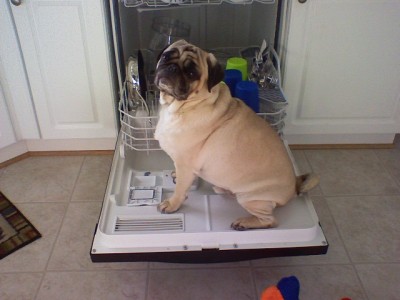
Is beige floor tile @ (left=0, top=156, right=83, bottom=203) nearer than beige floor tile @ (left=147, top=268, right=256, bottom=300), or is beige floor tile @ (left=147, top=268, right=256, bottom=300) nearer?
beige floor tile @ (left=147, top=268, right=256, bottom=300)

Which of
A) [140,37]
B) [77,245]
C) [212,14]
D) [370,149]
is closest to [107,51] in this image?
[140,37]

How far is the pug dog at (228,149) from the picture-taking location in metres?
1.15

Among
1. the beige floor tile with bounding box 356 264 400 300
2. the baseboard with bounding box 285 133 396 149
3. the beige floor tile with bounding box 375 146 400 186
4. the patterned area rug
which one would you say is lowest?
the beige floor tile with bounding box 356 264 400 300

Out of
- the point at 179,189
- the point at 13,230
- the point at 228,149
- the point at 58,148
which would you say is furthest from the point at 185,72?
the point at 58,148

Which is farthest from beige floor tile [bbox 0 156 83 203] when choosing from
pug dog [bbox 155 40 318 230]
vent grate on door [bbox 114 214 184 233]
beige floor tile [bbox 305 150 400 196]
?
beige floor tile [bbox 305 150 400 196]

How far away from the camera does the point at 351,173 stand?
175 centimetres

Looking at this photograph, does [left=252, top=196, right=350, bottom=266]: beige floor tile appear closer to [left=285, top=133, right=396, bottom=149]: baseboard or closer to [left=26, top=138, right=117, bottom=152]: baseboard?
[left=285, top=133, right=396, bottom=149]: baseboard

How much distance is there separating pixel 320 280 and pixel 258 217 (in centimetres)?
33

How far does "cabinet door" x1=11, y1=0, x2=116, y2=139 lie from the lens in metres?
1.44

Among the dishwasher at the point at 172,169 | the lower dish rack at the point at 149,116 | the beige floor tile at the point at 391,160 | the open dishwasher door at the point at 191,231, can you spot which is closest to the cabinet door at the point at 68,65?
the dishwasher at the point at 172,169

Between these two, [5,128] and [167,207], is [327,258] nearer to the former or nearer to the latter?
[167,207]

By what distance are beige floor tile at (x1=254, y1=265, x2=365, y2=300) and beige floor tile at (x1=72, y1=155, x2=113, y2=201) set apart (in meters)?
0.70

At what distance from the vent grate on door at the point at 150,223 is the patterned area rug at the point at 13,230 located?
455mm

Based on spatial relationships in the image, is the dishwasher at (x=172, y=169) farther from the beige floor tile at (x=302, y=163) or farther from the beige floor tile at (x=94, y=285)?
the beige floor tile at (x=302, y=163)
